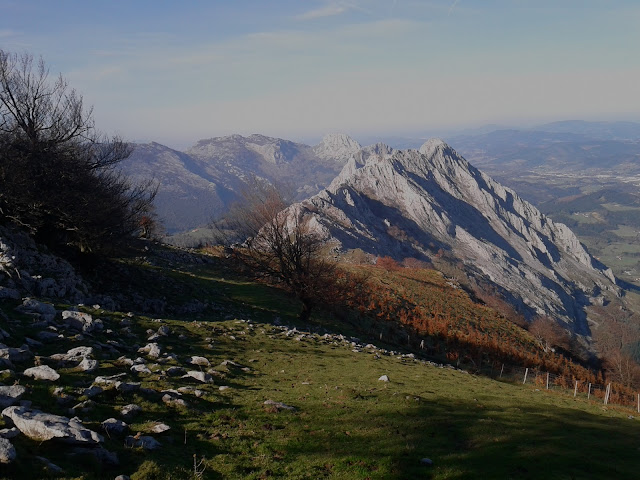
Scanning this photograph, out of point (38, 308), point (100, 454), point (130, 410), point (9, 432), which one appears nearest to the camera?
point (9, 432)

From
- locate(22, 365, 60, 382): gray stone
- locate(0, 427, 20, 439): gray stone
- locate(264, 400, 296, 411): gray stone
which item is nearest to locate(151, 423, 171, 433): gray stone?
locate(0, 427, 20, 439): gray stone

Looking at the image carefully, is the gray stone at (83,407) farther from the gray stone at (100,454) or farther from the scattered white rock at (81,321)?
the scattered white rock at (81,321)

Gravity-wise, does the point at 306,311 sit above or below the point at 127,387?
below

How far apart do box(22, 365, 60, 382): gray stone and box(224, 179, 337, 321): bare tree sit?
26.6 m

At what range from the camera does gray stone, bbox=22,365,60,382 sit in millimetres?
Answer: 12898

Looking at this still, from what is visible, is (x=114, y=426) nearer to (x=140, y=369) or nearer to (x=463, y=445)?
(x=140, y=369)

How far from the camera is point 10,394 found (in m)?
10.9

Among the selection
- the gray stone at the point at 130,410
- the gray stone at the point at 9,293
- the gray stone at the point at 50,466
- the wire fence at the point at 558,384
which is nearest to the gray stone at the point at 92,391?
the gray stone at the point at 130,410

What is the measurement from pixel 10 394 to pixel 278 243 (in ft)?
95.1

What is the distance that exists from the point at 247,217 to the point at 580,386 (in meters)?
41.2

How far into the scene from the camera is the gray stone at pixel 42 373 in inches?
508

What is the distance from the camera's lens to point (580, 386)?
44719mm

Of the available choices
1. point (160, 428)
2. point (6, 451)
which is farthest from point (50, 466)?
point (160, 428)

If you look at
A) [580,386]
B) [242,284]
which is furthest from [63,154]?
[580,386]
